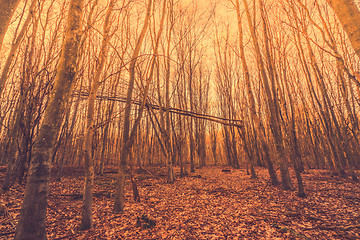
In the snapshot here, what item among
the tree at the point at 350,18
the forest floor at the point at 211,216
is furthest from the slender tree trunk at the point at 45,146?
the tree at the point at 350,18

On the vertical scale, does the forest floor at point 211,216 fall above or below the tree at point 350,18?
below

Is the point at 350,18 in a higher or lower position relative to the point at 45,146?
higher

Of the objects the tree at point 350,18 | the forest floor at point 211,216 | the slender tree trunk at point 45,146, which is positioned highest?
the tree at point 350,18

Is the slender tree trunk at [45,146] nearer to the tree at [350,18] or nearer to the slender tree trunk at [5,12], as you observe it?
the slender tree trunk at [5,12]

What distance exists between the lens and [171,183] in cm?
605

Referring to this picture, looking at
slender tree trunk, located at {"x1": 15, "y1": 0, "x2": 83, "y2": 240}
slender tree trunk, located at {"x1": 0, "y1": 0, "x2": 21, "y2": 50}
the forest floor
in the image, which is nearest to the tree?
the forest floor

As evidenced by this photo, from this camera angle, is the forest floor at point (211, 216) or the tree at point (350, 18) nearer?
the tree at point (350, 18)

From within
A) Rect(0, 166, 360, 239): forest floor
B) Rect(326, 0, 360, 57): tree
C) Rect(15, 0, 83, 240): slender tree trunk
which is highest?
Rect(326, 0, 360, 57): tree

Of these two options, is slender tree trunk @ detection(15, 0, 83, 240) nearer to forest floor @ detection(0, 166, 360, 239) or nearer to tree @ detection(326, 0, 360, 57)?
forest floor @ detection(0, 166, 360, 239)

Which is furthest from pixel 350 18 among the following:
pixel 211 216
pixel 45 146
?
pixel 211 216

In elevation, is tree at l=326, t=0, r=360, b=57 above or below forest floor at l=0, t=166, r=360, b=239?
above

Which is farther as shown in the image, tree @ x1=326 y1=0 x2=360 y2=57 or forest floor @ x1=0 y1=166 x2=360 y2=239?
forest floor @ x1=0 y1=166 x2=360 y2=239

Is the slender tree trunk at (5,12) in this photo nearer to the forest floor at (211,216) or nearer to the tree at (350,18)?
the forest floor at (211,216)

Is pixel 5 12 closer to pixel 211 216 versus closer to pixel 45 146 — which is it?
pixel 45 146
